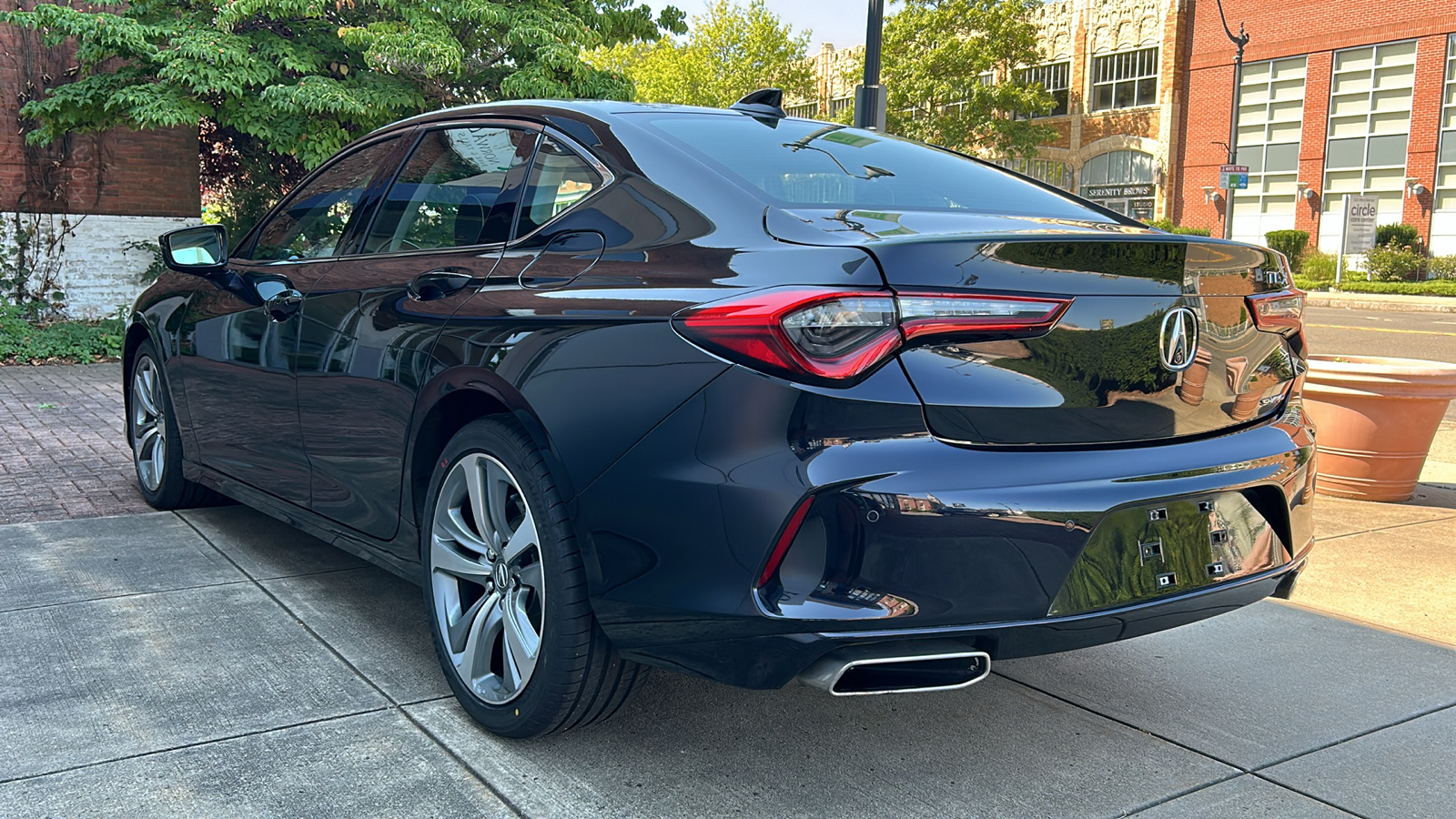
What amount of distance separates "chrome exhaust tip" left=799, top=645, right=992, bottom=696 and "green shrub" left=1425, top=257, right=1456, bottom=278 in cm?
3409

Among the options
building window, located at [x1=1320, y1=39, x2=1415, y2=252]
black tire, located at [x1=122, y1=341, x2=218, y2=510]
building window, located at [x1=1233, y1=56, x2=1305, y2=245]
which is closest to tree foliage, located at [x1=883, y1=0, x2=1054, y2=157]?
building window, located at [x1=1233, y1=56, x2=1305, y2=245]

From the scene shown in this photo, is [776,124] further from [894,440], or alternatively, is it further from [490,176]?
[894,440]

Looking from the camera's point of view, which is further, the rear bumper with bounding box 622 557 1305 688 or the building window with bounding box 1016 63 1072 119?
the building window with bounding box 1016 63 1072 119

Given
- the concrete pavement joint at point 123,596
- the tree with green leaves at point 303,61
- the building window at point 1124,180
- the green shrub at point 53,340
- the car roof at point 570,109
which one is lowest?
the concrete pavement joint at point 123,596

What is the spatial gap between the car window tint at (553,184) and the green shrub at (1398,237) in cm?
3504

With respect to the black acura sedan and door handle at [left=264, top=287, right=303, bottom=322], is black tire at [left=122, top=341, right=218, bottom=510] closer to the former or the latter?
door handle at [left=264, top=287, right=303, bottom=322]

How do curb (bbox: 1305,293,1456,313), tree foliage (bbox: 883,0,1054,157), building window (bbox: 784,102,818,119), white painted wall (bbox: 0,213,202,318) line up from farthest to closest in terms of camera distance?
building window (bbox: 784,102,818,119), tree foliage (bbox: 883,0,1054,157), curb (bbox: 1305,293,1456,313), white painted wall (bbox: 0,213,202,318)

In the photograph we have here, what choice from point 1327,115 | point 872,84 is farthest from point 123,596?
point 1327,115

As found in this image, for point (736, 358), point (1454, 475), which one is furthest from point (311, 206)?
point (1454, 475)

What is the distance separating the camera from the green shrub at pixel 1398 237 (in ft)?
109

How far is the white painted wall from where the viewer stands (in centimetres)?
1399

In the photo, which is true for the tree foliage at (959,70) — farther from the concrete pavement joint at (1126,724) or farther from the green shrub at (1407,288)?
the concrete pavement joint at (1126,724)

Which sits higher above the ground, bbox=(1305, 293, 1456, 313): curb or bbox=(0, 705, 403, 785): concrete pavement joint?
bbox=(1305, 293, 1456, 313): curb

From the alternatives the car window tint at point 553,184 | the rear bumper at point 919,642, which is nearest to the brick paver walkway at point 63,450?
the car window tint at point 553,184
